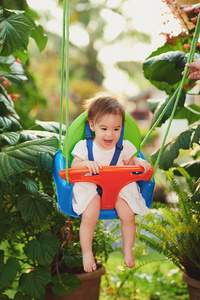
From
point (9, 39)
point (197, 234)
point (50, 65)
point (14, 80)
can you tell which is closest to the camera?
point (9, 39)

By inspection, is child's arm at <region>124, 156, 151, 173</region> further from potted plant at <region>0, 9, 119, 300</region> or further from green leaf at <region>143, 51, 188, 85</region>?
green leaf at <region>143, 51, 188, 85</region>

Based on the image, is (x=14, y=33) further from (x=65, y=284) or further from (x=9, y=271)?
(x=65, y=284)

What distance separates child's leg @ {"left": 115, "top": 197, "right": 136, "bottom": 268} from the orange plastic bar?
51 mm

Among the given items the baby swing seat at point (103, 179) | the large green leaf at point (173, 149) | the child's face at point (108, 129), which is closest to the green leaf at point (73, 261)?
the baby swing seat at point (103, 179)

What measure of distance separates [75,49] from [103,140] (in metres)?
15.1

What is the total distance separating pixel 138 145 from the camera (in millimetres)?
1673

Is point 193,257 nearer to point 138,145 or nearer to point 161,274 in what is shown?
point 138,145

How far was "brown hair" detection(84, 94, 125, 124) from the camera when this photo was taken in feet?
4.62

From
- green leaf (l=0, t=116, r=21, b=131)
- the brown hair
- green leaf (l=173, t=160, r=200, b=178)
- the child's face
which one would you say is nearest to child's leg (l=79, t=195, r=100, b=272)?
the child's face

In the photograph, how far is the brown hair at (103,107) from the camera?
55.4 inches

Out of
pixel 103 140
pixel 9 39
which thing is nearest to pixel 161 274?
pixel 103 140

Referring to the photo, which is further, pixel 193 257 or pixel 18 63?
pixel 18 63

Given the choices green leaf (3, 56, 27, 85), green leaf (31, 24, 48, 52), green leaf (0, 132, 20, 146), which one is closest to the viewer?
green leaf (0, 132, 20, 146)

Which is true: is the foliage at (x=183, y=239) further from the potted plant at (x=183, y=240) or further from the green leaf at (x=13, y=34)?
the green leaf at (x=13, y=34)
